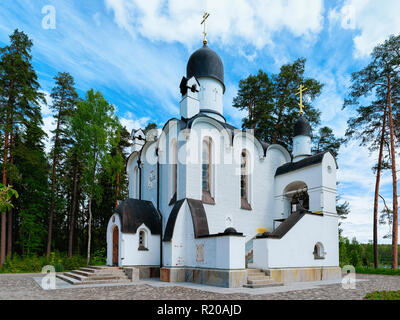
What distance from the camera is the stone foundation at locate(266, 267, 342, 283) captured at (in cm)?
1152

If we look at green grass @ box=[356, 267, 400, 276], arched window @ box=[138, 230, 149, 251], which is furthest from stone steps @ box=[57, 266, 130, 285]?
green grass @ box=[356, 267, 400, 276]

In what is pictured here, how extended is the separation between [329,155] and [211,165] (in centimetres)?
522

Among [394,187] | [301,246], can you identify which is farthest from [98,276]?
[394,187]

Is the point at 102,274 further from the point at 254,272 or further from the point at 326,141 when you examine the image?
the point at 326,141

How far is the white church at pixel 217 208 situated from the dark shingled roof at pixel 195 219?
4 cm

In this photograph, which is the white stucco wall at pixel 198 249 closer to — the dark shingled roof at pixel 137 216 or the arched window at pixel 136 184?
the dark shingled roof at pixel 137 216

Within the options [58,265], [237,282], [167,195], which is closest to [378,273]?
[237,282]

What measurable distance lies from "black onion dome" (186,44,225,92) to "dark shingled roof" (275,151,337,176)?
17.7 feet

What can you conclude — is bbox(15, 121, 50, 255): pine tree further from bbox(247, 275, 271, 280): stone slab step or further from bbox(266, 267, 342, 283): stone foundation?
bbox(266, 267, 342, 283): stone foundation

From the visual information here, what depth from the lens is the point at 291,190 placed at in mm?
16594

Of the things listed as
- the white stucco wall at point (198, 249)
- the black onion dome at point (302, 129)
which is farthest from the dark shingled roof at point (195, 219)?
the black onion dome at point (302, 129)

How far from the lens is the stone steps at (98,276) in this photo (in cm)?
1146
